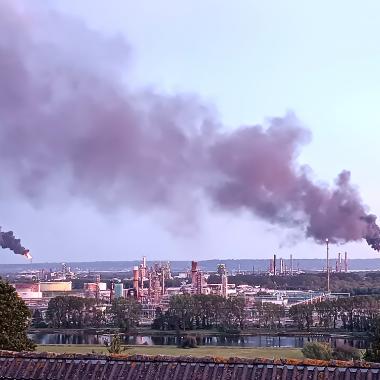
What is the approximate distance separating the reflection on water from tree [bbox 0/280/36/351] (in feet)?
92.3

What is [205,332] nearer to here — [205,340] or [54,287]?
[205,340]

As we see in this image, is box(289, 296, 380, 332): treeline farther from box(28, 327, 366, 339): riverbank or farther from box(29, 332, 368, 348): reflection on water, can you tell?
box(29, 332, 368, 348): reflection on water

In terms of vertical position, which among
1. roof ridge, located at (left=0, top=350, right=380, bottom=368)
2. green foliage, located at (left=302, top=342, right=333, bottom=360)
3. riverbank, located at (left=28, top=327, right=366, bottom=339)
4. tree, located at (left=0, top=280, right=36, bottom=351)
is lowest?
riverbank, located at (left=28, top=327, right=366, bottom=339)

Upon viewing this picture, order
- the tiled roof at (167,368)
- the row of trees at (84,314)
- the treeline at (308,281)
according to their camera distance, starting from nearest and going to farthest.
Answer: the tiled roof at (167,368) < the row of trees at (84,314) < the treeline at (308,281)

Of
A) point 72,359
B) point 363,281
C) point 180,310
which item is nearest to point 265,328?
point 180,310

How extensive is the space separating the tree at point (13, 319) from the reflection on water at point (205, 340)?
92.3ft

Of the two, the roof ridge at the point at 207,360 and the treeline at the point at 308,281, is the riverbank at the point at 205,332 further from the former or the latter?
the treeline at the point at 308,281

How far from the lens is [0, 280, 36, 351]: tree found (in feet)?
69.6

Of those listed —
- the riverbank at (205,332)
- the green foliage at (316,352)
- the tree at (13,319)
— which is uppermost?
the tree at (13,319)

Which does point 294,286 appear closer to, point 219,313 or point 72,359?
point 219,313

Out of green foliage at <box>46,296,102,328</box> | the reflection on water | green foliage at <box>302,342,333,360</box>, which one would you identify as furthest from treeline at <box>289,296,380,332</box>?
green foliage at <box>302,342,333,360</box>

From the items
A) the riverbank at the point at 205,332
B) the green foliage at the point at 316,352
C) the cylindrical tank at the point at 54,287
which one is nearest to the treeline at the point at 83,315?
the riverbank at the point at 205,332

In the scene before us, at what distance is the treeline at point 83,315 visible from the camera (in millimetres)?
64125

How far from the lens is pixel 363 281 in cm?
12550
